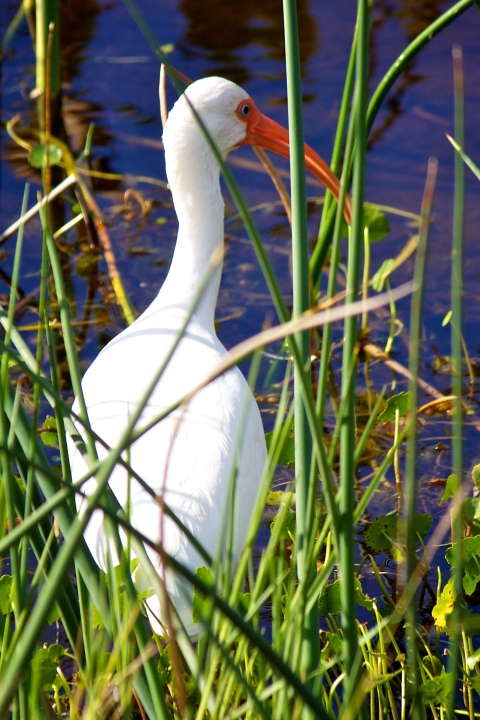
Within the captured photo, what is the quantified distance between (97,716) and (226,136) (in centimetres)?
194

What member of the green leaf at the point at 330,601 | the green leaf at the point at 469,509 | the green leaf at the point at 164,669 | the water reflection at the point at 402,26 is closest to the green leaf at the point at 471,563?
the green leaf at the point at 469,509

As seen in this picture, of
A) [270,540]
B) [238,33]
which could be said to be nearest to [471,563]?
[270,540]

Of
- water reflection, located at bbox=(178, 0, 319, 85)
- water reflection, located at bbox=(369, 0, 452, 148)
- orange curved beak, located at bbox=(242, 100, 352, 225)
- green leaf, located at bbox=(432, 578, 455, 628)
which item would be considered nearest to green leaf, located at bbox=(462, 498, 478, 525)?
green leaf, located at bbox=(432, 578, 455, 628)

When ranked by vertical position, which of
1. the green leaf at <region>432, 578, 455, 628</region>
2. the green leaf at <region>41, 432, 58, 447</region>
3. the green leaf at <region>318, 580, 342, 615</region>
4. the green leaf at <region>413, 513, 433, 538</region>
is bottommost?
the green leaf at <region>432, 578, 455, 628</region>

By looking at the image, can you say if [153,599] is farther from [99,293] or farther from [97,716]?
[99,293]

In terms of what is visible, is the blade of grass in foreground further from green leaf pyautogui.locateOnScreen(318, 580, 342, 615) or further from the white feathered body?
green leaf pyautogui.locateOnScreen(318, 580, 342, 615)

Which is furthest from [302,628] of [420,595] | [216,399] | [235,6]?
[235,6]

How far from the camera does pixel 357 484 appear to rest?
294 cm

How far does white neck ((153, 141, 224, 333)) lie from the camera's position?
2496 mm

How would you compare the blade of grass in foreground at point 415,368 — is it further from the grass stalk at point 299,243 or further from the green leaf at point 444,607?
the green leaf at point 444,607

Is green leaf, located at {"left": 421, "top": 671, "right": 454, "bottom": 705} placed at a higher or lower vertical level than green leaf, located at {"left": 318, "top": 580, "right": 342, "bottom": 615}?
lower

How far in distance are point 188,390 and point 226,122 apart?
0.92 metres

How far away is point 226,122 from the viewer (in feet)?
8.77

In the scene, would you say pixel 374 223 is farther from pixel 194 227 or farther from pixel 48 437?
pixel 48 437
